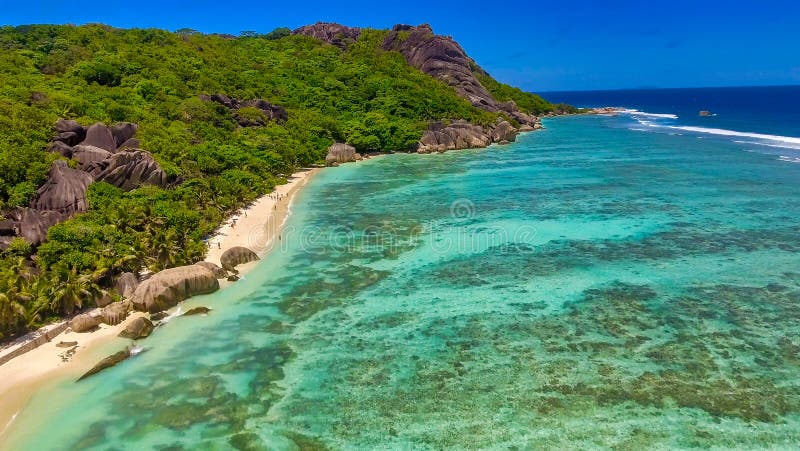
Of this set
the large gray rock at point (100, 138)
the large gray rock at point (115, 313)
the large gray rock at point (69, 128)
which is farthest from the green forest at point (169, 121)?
the large gray rock at point (100, 138)

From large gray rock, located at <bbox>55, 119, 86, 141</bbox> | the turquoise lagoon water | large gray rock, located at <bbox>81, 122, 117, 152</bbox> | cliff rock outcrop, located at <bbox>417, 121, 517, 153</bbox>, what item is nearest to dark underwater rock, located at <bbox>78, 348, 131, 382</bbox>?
the turquoise lagoon water

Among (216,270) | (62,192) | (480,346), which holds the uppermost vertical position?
(62,192)

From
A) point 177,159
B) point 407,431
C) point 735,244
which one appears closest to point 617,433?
point 407,431

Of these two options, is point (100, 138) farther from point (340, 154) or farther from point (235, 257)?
point (340, 154)

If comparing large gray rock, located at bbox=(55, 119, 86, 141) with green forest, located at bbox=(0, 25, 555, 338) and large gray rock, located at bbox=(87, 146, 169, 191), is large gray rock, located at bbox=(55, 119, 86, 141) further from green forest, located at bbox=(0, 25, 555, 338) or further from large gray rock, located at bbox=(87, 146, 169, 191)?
large gray rock, located at bbox=(87, 146, 169, 191)

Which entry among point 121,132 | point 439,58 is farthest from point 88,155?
point 439,58

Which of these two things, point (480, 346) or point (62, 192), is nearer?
point (480, 346)
